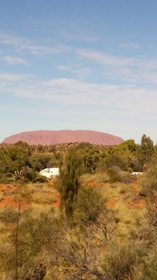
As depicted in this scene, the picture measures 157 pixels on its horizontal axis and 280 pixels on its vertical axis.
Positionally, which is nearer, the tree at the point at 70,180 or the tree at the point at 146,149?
the tree at the point at 70,180

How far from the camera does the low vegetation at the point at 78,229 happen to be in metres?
8.09

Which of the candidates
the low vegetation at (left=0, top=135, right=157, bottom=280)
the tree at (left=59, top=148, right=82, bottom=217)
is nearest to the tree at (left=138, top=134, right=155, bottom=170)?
the low vegetation at (left=0, top=135, right=157, bottom=280)

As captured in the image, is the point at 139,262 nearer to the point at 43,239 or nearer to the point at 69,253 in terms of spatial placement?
the point at 69,253

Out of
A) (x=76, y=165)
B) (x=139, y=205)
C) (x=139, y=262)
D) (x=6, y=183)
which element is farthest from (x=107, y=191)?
(x=139, y=262)

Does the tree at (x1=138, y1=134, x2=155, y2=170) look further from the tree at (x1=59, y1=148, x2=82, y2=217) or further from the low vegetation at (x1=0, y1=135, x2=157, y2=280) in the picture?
the tree at (x1=59, y1=148, x2=82, y2=217)

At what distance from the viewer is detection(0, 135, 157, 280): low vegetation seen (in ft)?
26.6

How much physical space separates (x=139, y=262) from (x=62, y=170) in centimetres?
764

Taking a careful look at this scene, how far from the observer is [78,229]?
524 inches

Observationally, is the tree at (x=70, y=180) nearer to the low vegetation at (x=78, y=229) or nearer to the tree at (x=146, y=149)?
the low vegetation at (x=78, y=229)

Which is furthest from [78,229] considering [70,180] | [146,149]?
[146,149]

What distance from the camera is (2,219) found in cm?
1602

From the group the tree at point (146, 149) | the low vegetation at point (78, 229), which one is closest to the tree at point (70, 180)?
the low vegetation at point (78, 229)

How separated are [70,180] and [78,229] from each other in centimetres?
276

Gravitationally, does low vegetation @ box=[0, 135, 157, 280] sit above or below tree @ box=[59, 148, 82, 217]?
below
